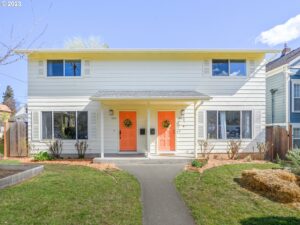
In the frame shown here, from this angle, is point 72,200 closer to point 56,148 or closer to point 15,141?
point 56,148

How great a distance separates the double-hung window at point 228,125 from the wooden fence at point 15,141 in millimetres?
9453

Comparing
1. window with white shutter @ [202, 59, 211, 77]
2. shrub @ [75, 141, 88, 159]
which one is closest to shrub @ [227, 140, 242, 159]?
window with white shutter @ [202, 59, 211, 77]

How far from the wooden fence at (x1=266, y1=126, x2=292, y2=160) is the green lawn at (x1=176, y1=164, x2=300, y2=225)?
17.5 ft

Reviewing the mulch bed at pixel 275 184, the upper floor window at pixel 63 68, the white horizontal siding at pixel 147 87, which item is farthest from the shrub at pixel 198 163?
the upper floor window at pixel 63 68

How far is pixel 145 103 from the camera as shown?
12.5 m

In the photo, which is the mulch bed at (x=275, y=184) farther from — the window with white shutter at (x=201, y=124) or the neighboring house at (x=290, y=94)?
the neighboring house at (x=290, y=94)

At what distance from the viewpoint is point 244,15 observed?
479 inches

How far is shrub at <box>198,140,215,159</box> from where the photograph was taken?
12.3m

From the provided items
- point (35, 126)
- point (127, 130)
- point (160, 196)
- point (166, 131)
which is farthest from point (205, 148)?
point (35, 126)

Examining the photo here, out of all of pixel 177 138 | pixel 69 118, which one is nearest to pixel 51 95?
pixel 69 118

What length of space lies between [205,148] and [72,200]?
8.11 metres

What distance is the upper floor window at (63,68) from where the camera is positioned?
1259 centimetres

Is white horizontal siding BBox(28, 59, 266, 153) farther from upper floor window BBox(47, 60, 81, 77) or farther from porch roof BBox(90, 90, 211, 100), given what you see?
porch roof BBox(90, 90, 211, 100)

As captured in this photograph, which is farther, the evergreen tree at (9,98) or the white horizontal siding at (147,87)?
the evergreen tree at (9,98)
